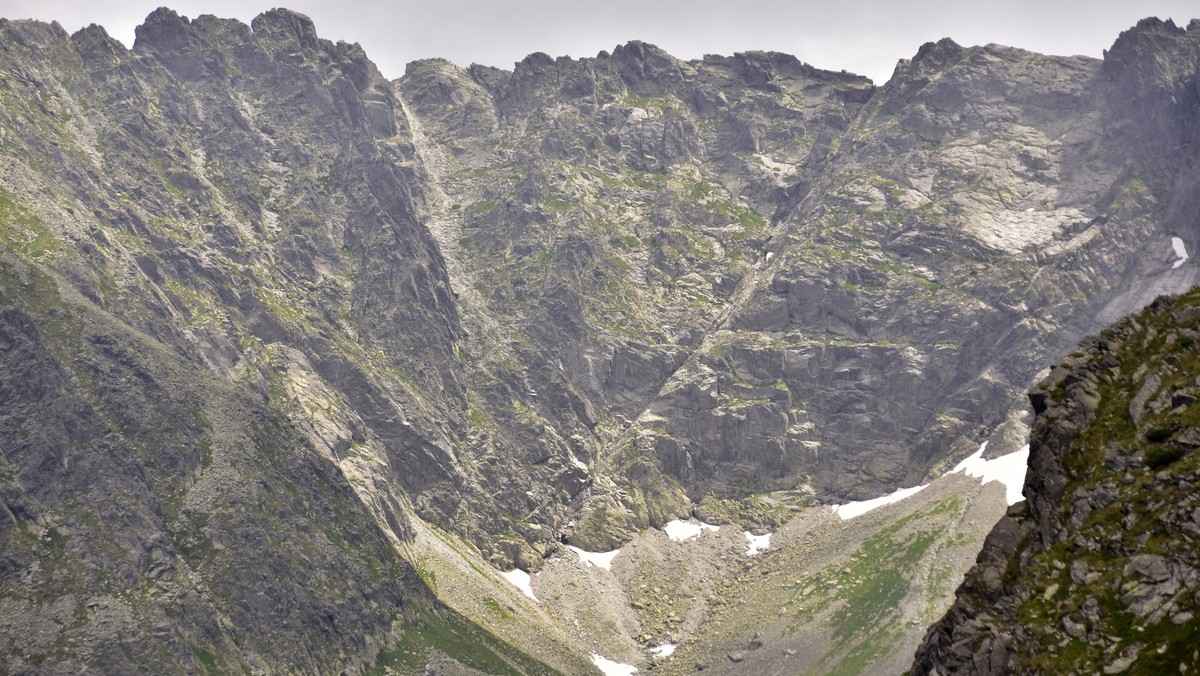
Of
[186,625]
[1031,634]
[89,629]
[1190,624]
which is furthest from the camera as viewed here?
[186,625]

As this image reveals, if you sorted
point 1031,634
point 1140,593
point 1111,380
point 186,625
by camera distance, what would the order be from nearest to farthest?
point 1140,593, point 1031,634, point 1111,380, point 186,625

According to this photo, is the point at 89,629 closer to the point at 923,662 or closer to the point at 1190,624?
the point at 923,662

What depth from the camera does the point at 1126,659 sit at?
62.2 metres

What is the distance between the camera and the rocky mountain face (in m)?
64.1

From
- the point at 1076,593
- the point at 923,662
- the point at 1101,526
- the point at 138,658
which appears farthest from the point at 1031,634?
the point at 138,658

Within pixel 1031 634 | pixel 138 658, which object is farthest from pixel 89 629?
pixel 1031 634

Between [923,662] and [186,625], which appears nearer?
[923,662]

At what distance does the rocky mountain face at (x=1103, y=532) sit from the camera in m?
64.1

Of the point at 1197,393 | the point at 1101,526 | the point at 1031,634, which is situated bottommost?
the point at 1031,634

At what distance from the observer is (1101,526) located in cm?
7156

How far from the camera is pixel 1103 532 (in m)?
71.1

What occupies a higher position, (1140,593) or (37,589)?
(1140,593)

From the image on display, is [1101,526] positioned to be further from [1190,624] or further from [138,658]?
[138,658]

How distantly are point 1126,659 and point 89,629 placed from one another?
16483 centimetres
